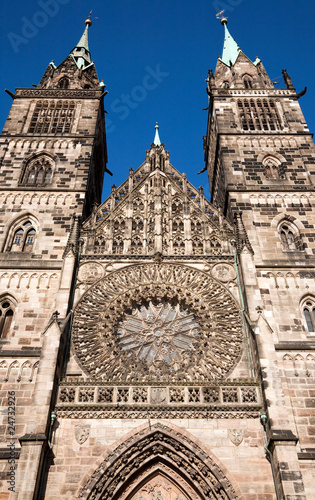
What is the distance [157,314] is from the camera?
607 inches

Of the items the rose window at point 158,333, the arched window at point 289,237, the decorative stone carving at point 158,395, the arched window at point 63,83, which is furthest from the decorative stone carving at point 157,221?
the arched window at point 63,83

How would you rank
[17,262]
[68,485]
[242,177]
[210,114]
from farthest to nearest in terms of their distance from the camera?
[210,114]
[242,177]
[17,262]
[68,485]

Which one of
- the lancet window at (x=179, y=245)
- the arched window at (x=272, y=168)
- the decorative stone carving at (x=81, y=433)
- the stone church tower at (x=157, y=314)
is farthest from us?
the arched window at (x=272, y=168)

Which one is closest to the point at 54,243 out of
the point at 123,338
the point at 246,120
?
the point at 123,338

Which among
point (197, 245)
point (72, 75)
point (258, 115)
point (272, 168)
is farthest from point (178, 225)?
point (72, 75)

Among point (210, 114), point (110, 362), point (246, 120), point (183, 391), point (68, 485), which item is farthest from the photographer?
point (210, 114)

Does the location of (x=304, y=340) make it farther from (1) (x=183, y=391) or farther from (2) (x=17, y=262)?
(2) (x=17, y=262)

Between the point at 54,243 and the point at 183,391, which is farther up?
the point at 54,243

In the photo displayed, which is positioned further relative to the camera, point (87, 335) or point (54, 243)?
point (54, 243)

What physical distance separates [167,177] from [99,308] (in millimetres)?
6820

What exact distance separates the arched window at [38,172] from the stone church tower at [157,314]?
64 millimetres

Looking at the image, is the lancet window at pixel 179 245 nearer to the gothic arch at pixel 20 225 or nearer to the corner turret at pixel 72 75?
the gothic arch at pixel 20 225

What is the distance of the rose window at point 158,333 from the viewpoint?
1438 cm

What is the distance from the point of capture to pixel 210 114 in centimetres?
2481
